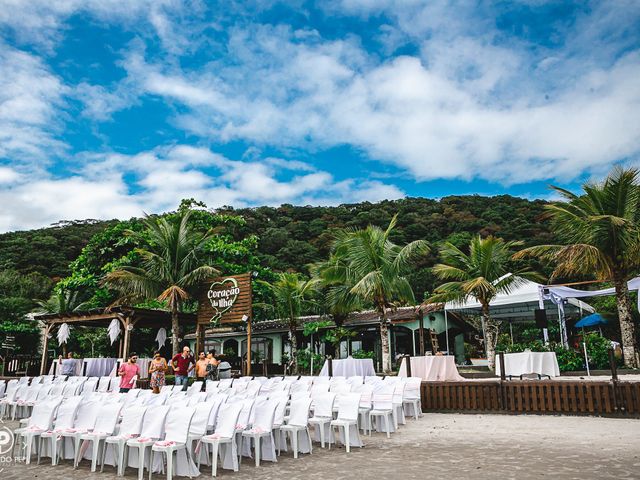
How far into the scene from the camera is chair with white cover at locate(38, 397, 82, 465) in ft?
26.0

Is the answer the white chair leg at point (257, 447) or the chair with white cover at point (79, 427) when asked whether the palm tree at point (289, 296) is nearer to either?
the chair with white cover at point (79, 427)

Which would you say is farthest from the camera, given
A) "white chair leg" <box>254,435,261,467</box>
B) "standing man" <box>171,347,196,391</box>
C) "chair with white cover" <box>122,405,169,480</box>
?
"standing man" <box>171,347,196,391</box>

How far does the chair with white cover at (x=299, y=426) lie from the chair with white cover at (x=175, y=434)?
1875 mm

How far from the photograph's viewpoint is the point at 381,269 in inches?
852

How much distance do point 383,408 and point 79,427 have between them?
220 inches

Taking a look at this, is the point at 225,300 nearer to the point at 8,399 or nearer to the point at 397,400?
the point at 8,399

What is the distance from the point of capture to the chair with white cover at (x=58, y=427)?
7.93 m

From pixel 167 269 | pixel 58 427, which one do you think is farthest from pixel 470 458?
pixel 167 269

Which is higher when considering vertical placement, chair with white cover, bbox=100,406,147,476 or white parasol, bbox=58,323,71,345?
white parasol, bbox=58,323,71,345

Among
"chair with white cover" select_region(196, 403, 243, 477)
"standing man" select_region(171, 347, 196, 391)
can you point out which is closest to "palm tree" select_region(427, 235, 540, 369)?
"standing man" select_region(171, 347, 196, 391)

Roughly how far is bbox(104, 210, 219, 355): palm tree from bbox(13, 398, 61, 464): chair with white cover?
1212 cm

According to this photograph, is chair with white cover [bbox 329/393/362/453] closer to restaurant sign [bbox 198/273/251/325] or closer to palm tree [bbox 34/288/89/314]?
restaurant sign [bbox 198/273/251/325]

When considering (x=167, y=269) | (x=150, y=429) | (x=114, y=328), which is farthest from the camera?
(x=167, y=269)

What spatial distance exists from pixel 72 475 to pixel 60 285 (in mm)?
19676
